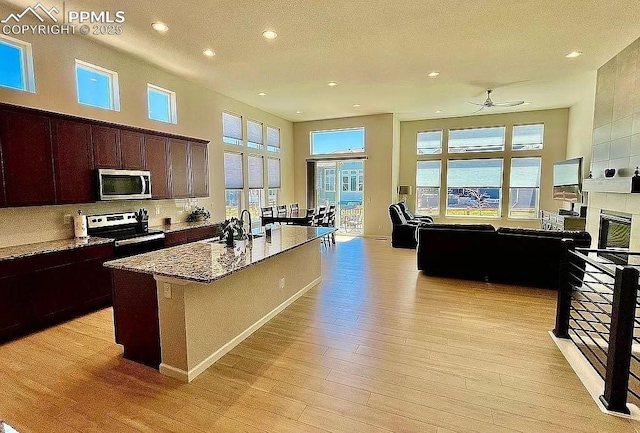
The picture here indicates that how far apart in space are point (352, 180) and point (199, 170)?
199 inches

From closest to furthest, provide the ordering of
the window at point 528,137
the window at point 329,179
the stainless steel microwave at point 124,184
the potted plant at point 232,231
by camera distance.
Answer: the potted plant at point 232,231 → the stainless steel microwave at point 124,184 → the window at point 528,137 → the window at point 329,179

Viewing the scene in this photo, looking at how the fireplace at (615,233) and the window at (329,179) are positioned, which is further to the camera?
the window at (329,179)

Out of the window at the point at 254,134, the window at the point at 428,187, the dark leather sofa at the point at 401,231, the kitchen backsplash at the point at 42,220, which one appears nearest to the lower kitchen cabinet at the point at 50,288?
the kitchen backsplash at the point at 42,220

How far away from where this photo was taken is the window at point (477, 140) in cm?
930

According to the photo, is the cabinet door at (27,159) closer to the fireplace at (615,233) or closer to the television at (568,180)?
the fireplace at (615,233)

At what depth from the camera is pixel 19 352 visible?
118 inches

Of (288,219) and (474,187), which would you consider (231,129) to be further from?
(474,187)

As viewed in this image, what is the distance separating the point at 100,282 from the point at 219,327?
6.93 ft

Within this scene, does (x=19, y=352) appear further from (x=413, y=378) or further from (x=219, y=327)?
(x=413, y=378)

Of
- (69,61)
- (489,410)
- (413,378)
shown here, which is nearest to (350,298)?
(413,378)

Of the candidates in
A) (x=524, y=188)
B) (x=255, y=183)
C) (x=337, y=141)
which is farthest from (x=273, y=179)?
(x=524, y=188)

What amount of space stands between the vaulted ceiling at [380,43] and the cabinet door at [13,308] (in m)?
2.98

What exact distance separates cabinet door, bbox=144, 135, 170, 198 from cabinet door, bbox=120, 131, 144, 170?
3.8 inches

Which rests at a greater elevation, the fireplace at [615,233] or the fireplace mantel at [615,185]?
the fireplace mantel at [615,185]
